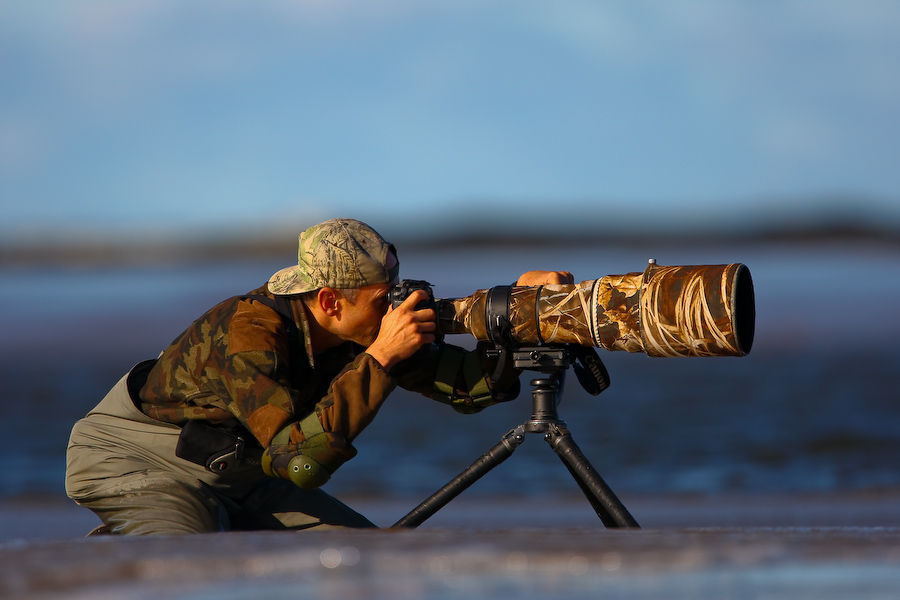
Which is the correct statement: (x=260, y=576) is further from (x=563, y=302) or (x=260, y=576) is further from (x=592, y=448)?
(x=592, y=448)

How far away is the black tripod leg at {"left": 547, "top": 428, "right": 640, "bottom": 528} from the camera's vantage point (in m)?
3.41

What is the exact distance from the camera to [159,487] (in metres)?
3.69

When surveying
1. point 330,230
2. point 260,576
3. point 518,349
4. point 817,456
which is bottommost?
point 817,456

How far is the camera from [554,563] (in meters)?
2.44

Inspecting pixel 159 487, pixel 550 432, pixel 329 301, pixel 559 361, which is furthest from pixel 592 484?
pixel 159 487

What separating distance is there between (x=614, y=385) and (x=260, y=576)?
39.5 feet

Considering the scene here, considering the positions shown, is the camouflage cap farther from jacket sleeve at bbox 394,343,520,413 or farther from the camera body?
jacket sleeve at bbox 394,343,520,413

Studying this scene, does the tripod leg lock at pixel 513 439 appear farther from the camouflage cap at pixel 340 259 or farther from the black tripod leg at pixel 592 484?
the camouflage cap at pixel 340 259

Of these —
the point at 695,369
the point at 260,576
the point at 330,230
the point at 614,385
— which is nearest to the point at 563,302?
the point at 330,230

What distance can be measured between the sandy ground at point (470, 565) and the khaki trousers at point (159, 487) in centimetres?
73

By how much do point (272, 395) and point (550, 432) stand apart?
93 cm

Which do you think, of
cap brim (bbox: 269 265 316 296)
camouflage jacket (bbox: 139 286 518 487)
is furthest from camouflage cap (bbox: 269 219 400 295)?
camouflage jacket (bbox: 139 286 518 487)


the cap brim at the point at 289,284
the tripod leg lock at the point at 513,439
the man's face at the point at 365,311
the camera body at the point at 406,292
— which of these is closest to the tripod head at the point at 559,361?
the tripod leg lock at the point at 513,439

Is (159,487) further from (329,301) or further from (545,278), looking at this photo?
(545,278)
